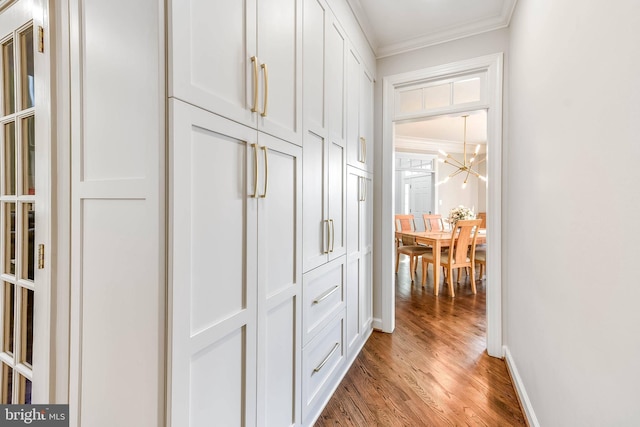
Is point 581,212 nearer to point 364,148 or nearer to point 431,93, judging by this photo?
point 364,148

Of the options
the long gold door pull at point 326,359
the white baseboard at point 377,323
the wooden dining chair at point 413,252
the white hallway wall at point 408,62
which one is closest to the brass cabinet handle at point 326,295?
the long gold door pull at point 326,359

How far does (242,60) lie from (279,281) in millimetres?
915

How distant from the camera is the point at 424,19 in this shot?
2.35 m

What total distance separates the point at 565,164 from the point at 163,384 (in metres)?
1.64

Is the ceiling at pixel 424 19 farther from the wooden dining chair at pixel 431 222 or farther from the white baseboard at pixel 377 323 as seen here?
the wooden dining chair at pixel 431 222

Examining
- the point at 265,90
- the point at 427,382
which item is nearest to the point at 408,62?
the point at 265,90

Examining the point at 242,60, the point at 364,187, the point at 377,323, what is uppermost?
the point at 242,60

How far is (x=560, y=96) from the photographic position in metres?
1.24

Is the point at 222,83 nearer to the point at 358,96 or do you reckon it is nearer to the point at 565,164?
the point at 565,164

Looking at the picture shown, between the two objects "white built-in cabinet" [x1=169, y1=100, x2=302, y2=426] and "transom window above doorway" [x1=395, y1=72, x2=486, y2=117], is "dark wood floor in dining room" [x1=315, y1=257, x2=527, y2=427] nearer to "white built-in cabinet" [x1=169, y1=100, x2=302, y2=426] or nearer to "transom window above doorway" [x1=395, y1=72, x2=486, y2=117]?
"white built-in cabinet" [x1=169, y1=100, x2=302, y2=426]

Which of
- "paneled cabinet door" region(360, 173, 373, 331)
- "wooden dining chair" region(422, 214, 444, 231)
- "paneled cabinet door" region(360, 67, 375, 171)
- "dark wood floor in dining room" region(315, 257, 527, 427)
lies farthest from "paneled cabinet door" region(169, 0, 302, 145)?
"wooden dining chair" region(422, 214, 444, 231)

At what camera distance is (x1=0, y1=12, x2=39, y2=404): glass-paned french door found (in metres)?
1.30

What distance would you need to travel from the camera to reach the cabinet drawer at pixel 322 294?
1.57 meters

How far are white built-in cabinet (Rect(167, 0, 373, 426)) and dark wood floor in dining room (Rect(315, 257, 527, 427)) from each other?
8.8 inches
